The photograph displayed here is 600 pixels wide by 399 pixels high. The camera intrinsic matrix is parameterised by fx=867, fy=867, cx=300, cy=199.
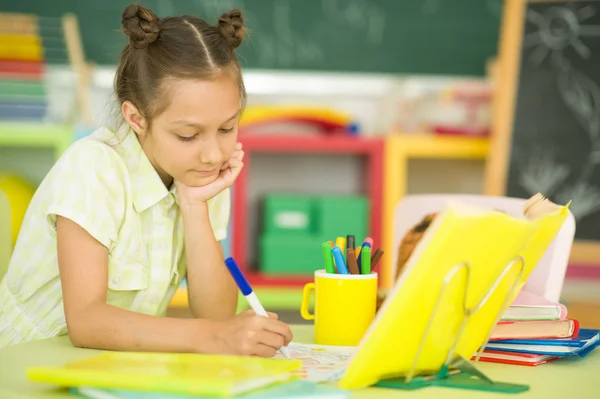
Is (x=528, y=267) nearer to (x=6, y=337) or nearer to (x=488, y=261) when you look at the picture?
(x=488, y=261)

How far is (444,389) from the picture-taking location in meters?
0.82

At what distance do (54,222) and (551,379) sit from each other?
713 millimetres

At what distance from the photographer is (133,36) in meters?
1.22

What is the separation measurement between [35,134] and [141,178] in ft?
6.47

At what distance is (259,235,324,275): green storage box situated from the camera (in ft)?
10.3

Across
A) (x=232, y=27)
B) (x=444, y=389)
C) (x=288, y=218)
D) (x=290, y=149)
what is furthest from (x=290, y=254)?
(x=444, y=389)

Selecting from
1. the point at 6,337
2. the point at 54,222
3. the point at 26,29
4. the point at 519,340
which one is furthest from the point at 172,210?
the point at 26,29

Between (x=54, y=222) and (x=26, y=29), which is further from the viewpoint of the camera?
(x=26, y=29)

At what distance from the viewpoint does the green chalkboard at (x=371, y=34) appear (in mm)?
3465

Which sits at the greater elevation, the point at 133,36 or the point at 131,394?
the point at 133,36

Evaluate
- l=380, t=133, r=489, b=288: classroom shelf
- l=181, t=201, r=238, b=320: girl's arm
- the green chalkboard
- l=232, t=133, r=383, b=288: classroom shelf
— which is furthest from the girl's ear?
the green chalkboard

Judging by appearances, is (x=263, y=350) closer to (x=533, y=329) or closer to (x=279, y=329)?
(x=279, y=329)

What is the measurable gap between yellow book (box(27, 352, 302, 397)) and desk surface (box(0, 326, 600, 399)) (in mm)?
34

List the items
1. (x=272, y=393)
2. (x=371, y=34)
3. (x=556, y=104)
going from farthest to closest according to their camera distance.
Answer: (x=371, y=34) < (x=556, y=104) < (x=272, y=393)
